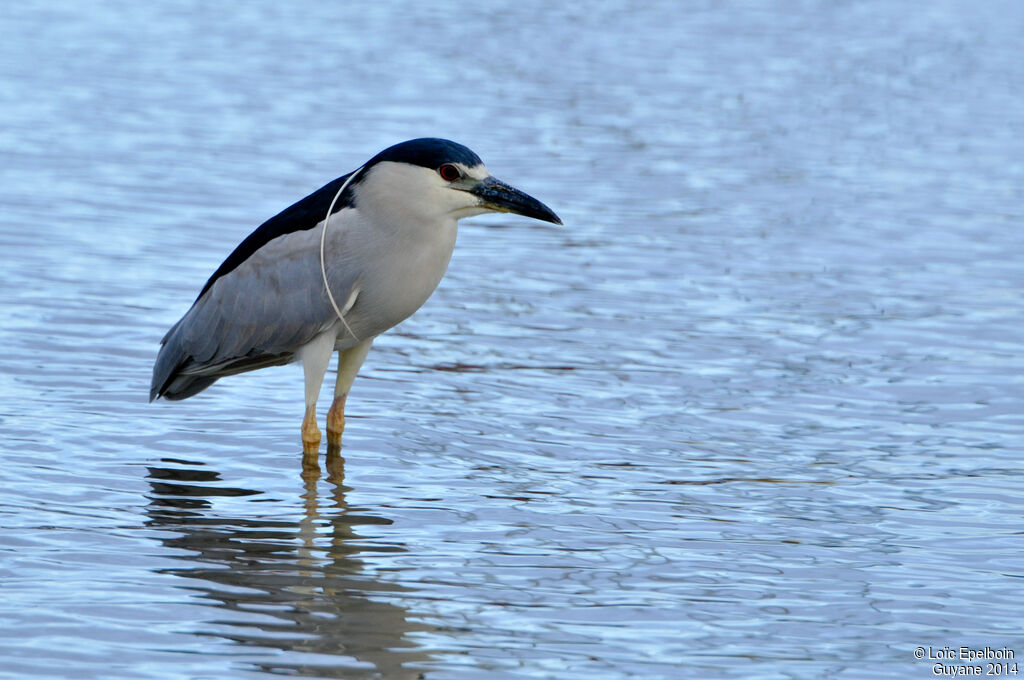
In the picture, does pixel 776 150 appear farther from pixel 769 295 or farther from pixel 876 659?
pixel 876 659

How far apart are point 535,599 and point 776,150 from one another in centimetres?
1036

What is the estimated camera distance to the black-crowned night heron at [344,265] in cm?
686

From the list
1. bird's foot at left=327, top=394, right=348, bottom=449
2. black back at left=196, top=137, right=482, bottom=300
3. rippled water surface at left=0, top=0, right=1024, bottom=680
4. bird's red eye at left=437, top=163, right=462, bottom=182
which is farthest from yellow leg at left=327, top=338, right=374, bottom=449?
bird's red eye at left=437, top=163, right=462, bottom=182

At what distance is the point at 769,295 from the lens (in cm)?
1035

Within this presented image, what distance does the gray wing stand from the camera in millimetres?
6996

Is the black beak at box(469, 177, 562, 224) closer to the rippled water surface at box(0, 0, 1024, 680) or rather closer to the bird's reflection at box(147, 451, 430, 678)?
the rippled water surface at box(0, 0, 1024, 680)

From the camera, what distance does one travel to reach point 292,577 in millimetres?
5742

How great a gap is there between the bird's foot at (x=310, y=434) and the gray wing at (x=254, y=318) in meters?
0.31

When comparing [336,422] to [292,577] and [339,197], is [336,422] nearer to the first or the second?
[339,197]

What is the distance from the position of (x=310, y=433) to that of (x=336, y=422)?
0.25m

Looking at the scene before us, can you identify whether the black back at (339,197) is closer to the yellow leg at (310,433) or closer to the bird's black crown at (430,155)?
the bird's black crown at (430,155)

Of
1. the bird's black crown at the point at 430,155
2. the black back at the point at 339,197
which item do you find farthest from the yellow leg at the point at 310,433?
the bird's black crown at the point at 430,155

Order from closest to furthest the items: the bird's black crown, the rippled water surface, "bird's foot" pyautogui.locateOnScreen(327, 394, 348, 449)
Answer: the rippled water surface, the bird's black crown, "bird's foot" pyautogui.locateOnScreen(327, 394, 348, 449)

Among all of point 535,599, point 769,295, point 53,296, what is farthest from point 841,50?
point 535,599
